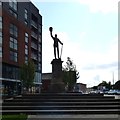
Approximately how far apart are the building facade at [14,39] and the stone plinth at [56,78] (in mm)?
40468

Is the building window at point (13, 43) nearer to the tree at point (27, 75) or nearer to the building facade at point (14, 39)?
the building facade at point (14, 39)

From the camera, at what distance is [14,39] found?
7969 centimetres

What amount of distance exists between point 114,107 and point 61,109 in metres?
3.30

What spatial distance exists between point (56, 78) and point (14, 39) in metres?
51.6

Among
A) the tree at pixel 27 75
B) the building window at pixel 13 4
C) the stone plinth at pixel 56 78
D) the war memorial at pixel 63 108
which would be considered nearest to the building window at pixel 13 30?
the building window at pixel 13 4

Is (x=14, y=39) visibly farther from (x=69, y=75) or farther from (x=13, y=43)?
(x=69, y=75)

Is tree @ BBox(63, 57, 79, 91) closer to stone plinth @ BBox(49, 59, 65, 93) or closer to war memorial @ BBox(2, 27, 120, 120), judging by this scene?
stone plinth @ BBox(49, 59, 65, 93)

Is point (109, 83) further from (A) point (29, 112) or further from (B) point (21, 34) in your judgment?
(A) point (29, 112)

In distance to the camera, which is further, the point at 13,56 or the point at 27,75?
the point at 13,56

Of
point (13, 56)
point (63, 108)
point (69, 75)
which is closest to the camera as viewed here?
point (63, 108)

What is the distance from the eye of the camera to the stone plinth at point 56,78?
29.4m

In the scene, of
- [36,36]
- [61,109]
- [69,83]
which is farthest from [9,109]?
[36,36]

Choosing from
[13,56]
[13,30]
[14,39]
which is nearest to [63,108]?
[13,56]

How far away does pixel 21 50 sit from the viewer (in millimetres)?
84562
